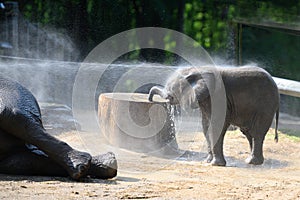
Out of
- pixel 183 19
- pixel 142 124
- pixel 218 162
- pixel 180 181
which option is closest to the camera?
pixel 180 181

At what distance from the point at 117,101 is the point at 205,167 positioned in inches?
60.8

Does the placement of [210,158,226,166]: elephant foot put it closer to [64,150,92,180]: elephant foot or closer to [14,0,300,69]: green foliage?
[64,150,92,180]: elephant foot

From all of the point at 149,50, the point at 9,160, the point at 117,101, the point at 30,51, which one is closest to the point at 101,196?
the point at 9,160

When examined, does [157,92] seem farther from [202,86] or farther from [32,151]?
[32,151]

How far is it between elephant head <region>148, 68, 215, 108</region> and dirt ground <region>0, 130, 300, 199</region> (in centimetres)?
62

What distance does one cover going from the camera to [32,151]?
5957 millimetres

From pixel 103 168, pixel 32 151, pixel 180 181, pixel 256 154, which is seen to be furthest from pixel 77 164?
pixel 256 154

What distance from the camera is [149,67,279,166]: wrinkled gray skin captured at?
7402 mm

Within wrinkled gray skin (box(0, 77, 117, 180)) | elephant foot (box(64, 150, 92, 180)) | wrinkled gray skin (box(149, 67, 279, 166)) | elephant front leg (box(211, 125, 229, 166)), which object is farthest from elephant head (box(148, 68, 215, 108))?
elephant foot (box(64, 150, 92, 180))

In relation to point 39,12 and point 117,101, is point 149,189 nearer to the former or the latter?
point 117,101

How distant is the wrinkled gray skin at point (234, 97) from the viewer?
7402 mm

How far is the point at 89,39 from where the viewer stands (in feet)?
41.4

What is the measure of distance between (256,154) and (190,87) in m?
0.96

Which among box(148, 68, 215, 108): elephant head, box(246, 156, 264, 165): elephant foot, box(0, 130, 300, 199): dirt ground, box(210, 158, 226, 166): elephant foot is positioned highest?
box(148, 68, 215, 108): elephant head
